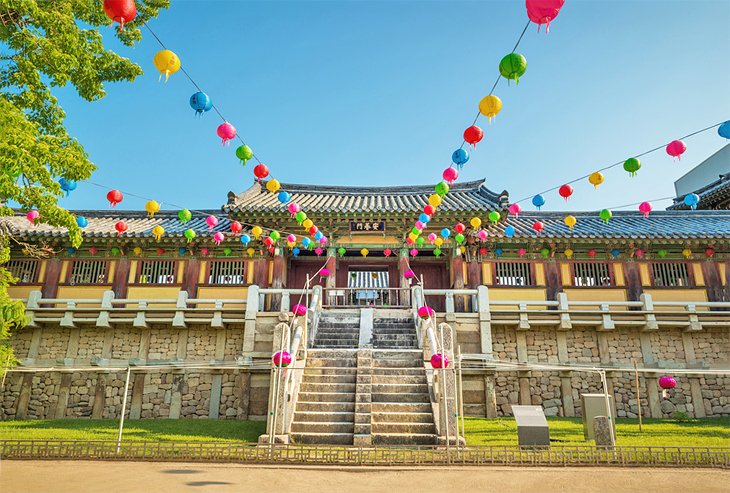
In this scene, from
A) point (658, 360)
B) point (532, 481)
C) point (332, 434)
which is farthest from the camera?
point (658, 360)

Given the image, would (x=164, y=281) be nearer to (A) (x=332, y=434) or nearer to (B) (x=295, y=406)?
(B) (x=295, y=406)

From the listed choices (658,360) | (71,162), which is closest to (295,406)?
(71,162)

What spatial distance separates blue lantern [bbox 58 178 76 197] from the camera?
34.3 ft

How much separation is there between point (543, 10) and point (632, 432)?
9.83 metres

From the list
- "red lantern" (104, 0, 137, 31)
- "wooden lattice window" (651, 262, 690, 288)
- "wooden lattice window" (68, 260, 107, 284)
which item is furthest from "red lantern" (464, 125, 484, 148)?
"wooden lattice window" (68, 260, 107, 284)

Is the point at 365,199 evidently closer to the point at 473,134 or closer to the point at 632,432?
the point at 473,134

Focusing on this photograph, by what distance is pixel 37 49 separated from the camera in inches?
381

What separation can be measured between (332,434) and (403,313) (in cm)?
595

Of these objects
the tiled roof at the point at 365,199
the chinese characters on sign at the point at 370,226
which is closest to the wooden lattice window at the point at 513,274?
the tiled roof at the point at 365,199

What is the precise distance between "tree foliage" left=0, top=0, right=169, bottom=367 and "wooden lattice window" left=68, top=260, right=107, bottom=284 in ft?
18.7

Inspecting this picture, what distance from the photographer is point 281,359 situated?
30.6 ft

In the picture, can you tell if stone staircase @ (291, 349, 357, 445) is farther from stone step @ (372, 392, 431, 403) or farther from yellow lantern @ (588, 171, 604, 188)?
yellow lantern @ (588, 171, 604, 188)

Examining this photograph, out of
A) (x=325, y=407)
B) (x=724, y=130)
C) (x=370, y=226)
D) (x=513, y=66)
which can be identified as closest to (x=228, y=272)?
(x=370, y=226)

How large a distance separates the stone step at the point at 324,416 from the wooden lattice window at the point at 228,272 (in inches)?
316
